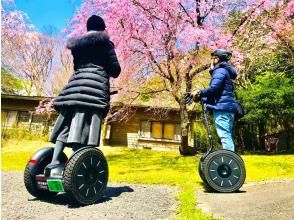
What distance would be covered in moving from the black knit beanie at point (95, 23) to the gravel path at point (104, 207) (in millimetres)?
2483

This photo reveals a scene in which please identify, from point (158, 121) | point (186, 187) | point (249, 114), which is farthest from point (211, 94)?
point (158, 121)

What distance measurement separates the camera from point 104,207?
386 cm

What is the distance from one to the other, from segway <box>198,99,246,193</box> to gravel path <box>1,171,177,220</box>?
0.60 meters

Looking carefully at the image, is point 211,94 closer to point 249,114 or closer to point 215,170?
point 215,170

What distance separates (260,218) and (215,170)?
5.12ft

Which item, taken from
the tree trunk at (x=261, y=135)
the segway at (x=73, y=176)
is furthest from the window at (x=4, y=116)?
the segway at (x=73, y=176)

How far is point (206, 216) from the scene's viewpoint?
3166 millimetres

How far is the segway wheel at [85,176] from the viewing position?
3828 mm

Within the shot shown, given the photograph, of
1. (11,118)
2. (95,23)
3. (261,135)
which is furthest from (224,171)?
(11,118)

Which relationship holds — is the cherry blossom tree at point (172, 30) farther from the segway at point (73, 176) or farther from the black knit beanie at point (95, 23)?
the segway at point (73, 176)

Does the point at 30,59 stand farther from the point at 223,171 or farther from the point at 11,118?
the point at 223,171

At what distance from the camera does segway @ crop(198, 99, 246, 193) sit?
4.58m

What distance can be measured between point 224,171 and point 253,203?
950 millimetres

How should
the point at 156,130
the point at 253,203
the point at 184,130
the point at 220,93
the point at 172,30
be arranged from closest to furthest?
the point at 253,203 < the point at 220,93 < the point at 172,30 < the point at 184,130 < the point at 156,130
